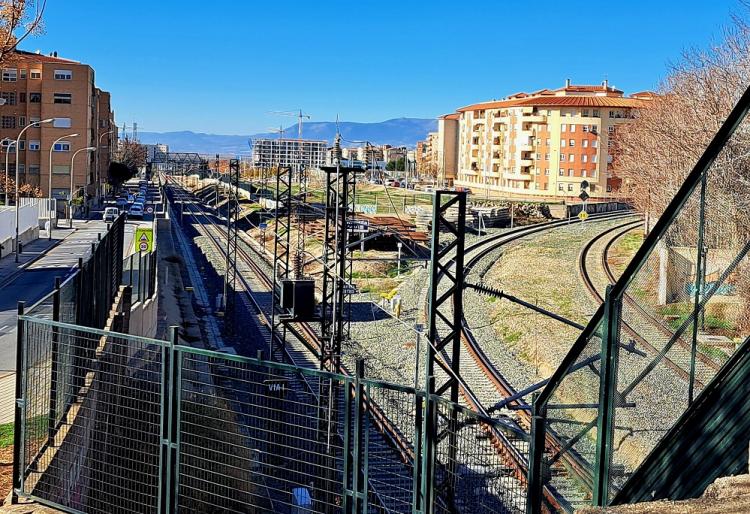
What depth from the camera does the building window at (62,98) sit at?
69438mm

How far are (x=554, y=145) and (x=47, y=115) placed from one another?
151 ft

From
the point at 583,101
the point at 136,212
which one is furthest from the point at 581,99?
the point at 136,212

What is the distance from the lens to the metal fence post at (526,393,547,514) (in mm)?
4680

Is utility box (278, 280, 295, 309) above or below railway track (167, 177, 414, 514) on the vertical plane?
above

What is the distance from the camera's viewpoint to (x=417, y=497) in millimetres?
5422

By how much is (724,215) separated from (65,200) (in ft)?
199

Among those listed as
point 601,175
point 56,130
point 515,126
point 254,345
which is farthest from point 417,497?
point 515,126

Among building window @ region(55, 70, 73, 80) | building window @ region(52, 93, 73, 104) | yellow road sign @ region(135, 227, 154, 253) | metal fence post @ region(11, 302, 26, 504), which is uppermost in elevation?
building window @ region(55, 70, 73, 80)

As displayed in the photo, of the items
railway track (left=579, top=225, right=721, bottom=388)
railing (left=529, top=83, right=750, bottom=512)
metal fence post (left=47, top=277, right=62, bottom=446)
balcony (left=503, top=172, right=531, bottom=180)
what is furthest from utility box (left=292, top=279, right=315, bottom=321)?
balcony (left=503, top=172, right=531, bottom=180)

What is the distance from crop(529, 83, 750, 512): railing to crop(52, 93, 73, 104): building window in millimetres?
70104

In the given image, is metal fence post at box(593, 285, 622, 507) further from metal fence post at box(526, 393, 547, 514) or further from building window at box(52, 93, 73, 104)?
building window at box(52, 93, 73, 104)

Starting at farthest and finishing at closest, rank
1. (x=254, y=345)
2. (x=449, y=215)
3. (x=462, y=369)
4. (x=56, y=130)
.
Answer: (x=56, y=130), (x=449, y=215), (x=254, y=345), (x=462, y=369)

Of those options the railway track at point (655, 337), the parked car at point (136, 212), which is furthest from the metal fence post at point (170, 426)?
the parked car at point (136, 212)

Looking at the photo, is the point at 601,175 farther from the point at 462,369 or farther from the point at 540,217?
the point at 462,369
